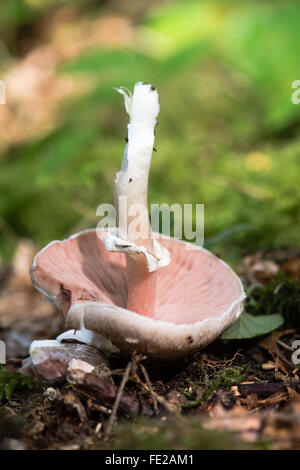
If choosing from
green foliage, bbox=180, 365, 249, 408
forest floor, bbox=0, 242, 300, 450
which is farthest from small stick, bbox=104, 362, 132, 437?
green foliage, bbox=180, 365, 249, 408

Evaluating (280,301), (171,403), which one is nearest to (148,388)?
(171,403)

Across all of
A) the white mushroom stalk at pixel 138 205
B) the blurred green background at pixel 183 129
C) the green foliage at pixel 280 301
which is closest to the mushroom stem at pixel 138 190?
the white mushroom stalk at pixel 138 205

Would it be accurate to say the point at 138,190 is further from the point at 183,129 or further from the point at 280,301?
the point at 183,129

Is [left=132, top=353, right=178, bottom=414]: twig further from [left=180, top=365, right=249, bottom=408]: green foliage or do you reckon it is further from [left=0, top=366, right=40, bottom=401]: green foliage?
[left=0, top=366, right=40, bottom=401]: green foliage

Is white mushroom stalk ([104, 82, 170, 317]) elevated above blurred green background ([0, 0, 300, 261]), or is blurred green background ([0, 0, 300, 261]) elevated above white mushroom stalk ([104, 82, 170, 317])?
blurred green background ([0, 0, 300, 261])

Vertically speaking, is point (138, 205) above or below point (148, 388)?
above

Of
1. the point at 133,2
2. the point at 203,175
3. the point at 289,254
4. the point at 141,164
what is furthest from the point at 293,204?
the point at 133,2
